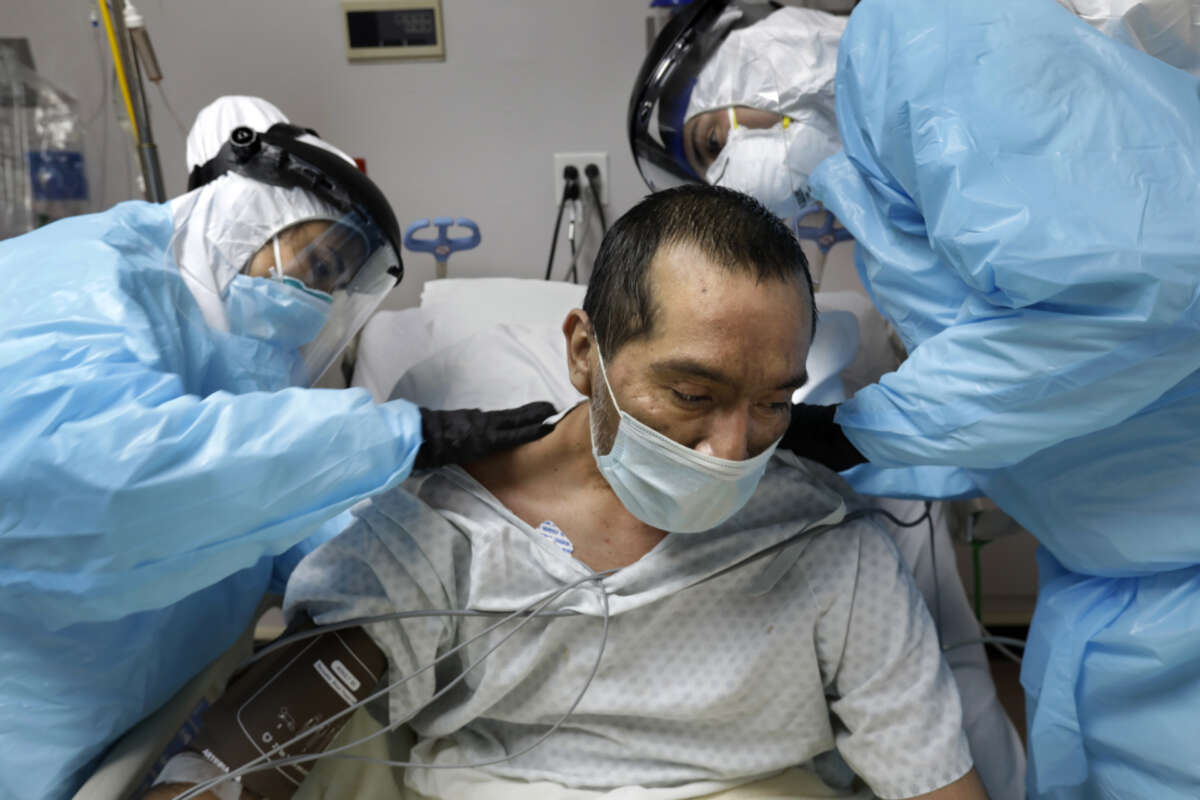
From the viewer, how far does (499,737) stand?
1.22 m

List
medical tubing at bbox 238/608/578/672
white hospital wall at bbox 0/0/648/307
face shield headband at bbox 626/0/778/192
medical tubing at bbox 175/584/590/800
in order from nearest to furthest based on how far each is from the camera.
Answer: medical tubing at bbox 175/584/590/800, medical tubing at bbox 238/608/578/672, face shield headband at bbox 626/0/778/192, white hospital wall at bbox 0/0/648/307

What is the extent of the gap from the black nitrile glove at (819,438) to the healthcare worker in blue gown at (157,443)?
36 cm

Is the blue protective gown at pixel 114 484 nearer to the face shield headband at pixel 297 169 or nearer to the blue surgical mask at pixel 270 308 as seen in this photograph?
the blue surgical mask at pixel 270 308

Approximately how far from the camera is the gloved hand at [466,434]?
1.13m

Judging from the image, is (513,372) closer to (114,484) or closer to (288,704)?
(288,704)

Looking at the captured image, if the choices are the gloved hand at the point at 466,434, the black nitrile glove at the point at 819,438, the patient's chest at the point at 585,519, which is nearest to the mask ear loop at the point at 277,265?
the gloved hand at the point at 466,434

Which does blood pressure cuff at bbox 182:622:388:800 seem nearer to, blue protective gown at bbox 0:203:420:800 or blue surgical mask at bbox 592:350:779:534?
blue protective gown at bbox 0:203:420:800

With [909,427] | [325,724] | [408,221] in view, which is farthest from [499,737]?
[408,221]

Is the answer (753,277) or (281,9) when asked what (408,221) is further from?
(753,277)

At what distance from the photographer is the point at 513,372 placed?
1.69 metres

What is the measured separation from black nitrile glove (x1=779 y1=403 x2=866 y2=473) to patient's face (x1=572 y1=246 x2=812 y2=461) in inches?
7.3

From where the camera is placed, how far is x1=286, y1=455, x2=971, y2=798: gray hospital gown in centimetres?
115

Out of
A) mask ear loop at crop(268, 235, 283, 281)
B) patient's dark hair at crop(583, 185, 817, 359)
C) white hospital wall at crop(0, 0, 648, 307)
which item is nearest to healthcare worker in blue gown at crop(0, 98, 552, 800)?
mask ear loop at crop(268, 235, 283, 281)

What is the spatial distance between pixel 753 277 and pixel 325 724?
75cm
